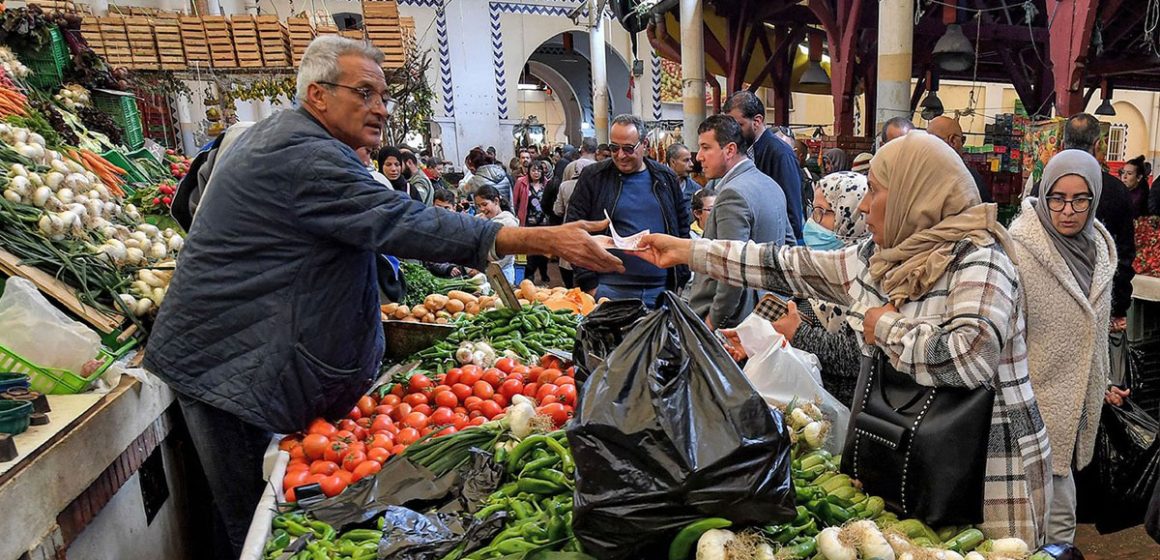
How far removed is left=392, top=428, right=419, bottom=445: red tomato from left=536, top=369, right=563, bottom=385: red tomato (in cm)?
60

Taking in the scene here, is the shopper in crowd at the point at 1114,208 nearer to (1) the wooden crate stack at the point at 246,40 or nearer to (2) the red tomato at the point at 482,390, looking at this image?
(2) the red tomato at the point at 482,390

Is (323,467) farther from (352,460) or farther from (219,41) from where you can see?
(219,41)

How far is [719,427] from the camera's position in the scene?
144 cm

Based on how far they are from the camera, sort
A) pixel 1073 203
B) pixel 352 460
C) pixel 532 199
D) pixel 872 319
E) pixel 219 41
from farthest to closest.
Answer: pixel 532 199, pixel 219 41, pixel 1073 203, pixel 352 460, pixel 872 319

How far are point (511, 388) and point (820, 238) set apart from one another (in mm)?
1887

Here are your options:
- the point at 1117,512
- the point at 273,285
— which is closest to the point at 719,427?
the point at 273,285

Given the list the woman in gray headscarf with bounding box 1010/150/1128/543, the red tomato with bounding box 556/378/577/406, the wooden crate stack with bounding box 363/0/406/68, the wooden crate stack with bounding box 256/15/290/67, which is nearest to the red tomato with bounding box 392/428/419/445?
the red tomato with bounding box 556/378/577/406

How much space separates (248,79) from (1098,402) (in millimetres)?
10254

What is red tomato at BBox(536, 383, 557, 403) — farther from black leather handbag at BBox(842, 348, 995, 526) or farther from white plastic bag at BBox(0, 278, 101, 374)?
white plastic bag at BBox(0, 278, 101, 374)

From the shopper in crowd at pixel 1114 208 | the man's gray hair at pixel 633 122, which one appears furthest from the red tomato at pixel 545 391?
the shopper in crowd at pixel 1114 208

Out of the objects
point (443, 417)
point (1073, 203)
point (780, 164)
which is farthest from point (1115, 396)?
point (443, 417)

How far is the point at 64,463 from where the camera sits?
2236 mm

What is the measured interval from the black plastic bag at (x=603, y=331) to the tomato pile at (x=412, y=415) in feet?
0.69

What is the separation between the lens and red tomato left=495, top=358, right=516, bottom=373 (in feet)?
10.5
